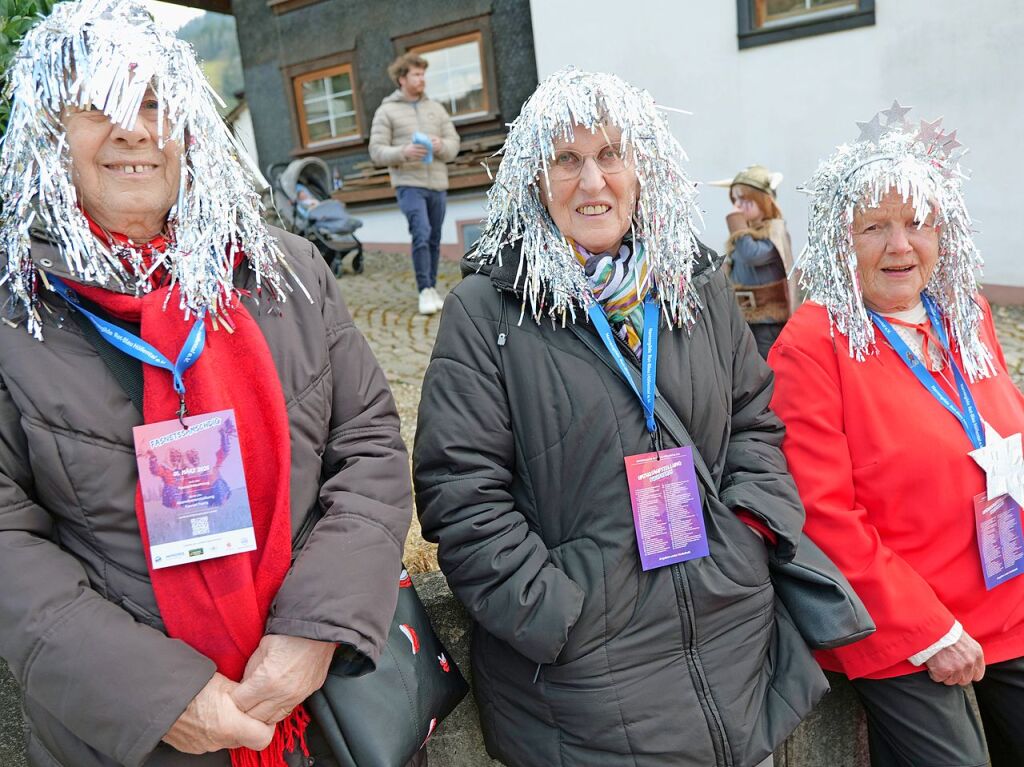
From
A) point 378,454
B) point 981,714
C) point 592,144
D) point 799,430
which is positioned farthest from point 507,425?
point 981,714

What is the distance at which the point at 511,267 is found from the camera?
1.85 meters

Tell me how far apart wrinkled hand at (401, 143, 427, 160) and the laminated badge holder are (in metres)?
5.67

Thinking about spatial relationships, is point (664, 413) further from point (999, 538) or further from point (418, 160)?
point (418, 160)

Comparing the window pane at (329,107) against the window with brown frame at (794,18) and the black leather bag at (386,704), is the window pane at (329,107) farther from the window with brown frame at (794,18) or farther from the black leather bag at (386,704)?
the black leather bag at (386,704)

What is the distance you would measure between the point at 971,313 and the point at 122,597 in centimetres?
219

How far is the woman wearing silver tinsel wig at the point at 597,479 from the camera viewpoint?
1736mm

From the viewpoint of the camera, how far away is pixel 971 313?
2221 mm

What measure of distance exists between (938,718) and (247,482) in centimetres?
175

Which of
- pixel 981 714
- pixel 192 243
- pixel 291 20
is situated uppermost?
pixel 291 20

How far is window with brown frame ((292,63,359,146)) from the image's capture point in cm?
1143

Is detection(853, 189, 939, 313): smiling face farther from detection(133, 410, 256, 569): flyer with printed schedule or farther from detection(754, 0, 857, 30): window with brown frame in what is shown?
detection(754, 0, 857, 30): window with brown frame

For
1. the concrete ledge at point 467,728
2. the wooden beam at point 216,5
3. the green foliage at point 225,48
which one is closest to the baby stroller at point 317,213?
the green foliage at point 225,48

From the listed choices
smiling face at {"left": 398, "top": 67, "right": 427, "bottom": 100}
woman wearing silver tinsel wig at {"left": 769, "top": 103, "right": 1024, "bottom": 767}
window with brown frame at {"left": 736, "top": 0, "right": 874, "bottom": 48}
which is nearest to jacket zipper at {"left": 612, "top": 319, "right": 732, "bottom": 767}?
woman wearing silver tinsel wig at {"left": 769, "top": 103, "right": 1024, "bottom": 767}

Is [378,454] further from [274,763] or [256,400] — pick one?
[274,763]
